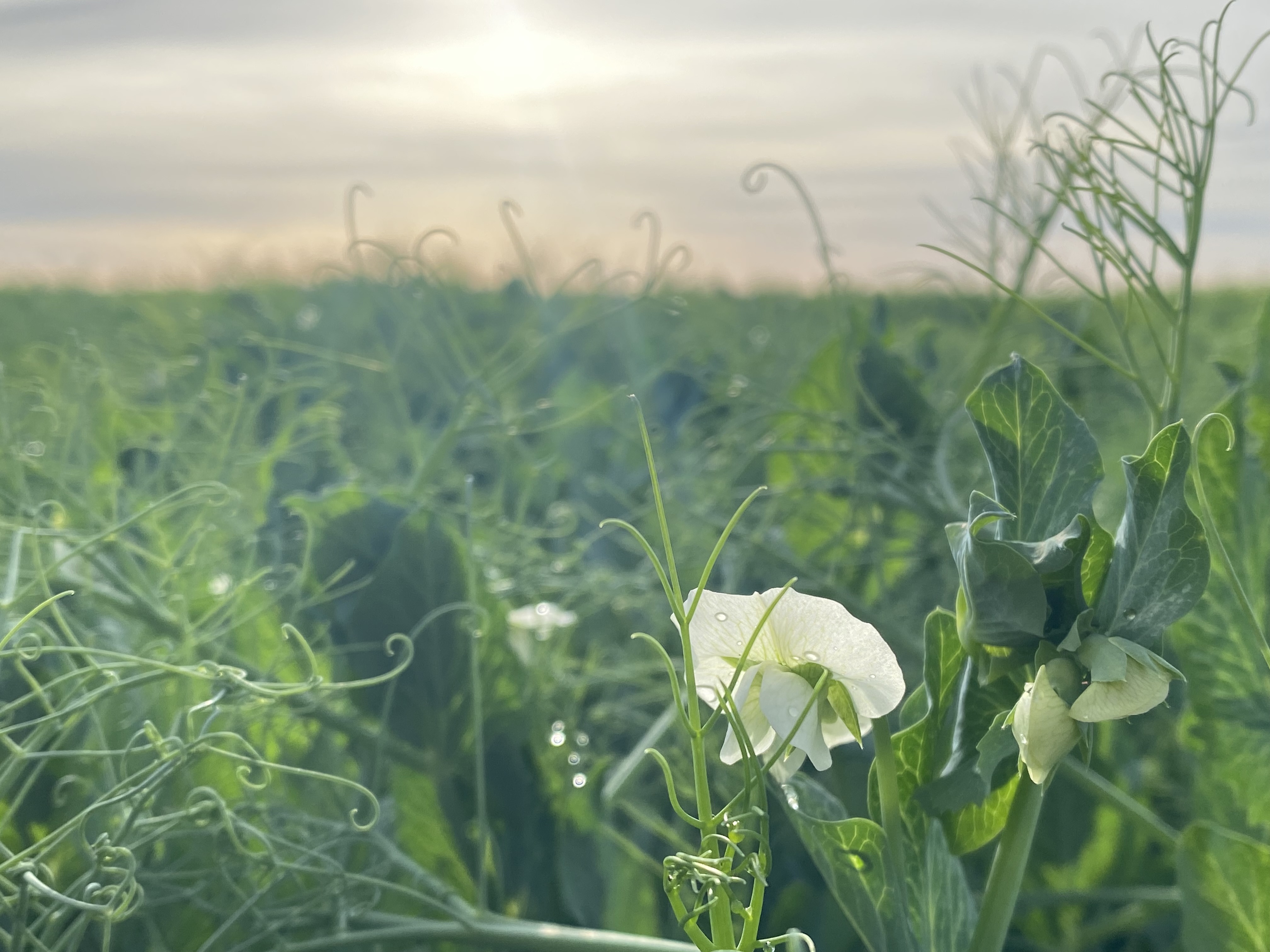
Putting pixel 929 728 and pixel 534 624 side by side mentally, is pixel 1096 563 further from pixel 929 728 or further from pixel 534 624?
pixel 534 624

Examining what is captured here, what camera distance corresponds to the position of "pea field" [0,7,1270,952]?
0.26 m

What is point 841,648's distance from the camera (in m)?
0.26

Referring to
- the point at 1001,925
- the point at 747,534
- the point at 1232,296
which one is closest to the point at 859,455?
the point at 747,534

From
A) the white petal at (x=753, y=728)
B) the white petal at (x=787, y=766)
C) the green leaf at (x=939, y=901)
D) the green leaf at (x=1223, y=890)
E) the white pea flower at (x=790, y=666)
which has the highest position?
the white pea flower at (x=790, y=666)

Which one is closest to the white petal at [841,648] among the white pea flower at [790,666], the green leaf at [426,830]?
the white pea flower at [790,666]

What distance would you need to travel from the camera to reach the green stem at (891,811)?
0.90 ft

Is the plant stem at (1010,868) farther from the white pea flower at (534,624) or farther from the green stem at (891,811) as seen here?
the white pea flower at (534,624)

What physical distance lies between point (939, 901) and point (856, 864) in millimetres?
31

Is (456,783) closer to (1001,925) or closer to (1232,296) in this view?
(1001,925)

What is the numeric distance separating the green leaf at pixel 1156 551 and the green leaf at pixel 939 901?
Result: 8 cm

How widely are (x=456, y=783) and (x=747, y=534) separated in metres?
0.23

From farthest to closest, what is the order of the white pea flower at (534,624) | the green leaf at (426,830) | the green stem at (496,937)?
the white pea flower at (534,624)
the green leaf at (426,830)
the green stem at (496,937)

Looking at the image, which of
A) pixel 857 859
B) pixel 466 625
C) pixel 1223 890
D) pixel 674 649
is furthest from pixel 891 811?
pixel 674 649

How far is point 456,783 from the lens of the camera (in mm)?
508
